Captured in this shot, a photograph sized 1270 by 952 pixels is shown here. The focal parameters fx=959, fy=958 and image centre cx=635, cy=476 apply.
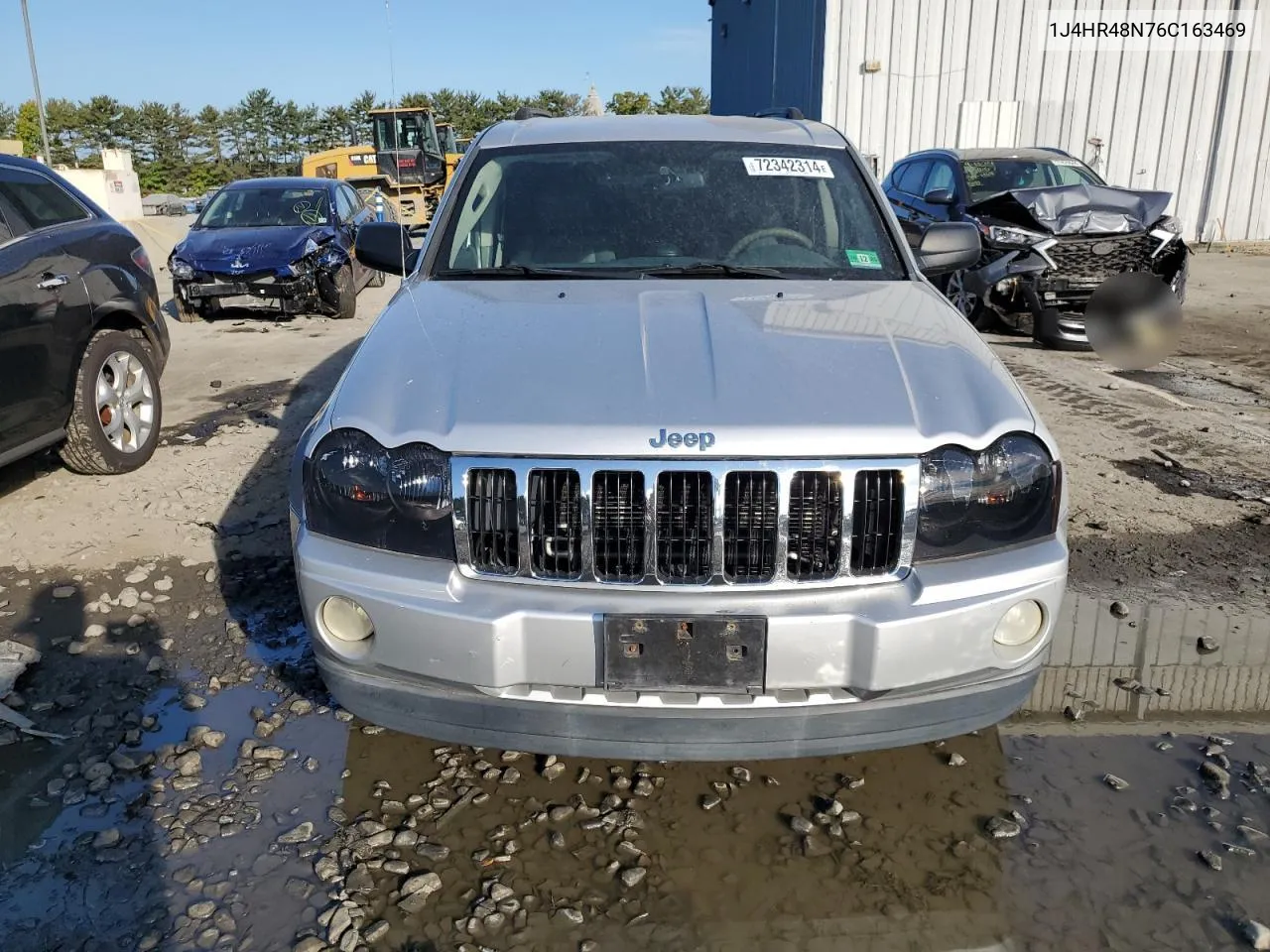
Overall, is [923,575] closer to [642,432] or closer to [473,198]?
[642,432]

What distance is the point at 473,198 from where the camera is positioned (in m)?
3.63

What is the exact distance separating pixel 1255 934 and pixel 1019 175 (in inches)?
368

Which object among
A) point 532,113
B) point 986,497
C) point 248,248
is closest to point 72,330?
point 532,113

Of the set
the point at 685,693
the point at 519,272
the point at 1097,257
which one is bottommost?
the point at 685,693

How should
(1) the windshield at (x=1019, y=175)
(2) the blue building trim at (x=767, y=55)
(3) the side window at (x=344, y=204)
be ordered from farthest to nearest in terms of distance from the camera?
(2) the blue building trim at (x=767, y=55) → (3) the side window at (x=344, y=204) → (1) the windshield at (x=1019, y=175)

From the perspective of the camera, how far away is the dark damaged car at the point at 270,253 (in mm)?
10438

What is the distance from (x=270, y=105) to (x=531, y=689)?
85.3 m

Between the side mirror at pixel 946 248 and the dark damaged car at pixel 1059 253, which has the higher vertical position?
the side mirror at pixel 946 248

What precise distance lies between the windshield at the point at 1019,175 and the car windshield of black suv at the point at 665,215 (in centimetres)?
691

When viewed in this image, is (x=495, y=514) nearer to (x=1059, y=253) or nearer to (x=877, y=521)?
(x=877, y=521)

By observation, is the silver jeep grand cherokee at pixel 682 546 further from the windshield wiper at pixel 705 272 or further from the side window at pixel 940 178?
the side window at pixel 940 178

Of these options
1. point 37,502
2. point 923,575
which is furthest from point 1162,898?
point 37,502

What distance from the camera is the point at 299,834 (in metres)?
2.50

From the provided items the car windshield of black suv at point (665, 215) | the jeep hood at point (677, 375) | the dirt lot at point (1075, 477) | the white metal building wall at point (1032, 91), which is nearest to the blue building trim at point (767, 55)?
the white metal building wall at point (1032, 91)
